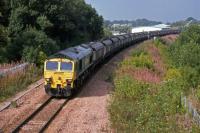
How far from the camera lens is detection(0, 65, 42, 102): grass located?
27.8m

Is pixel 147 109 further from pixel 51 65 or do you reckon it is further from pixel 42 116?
pixel 51 65

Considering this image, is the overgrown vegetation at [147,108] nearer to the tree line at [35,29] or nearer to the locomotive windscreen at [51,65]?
the locomotive windscreen at [51,65]

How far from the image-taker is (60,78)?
26.8 metres

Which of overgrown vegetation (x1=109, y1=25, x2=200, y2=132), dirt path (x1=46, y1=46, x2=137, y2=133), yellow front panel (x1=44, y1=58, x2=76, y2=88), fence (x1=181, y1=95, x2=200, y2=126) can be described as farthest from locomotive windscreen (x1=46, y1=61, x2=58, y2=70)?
fence (x1=181, y1=95, x2=200, y2=126)

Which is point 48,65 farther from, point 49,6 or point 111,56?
point 111,56

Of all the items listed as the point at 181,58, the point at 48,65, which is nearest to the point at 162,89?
the point at 48,65

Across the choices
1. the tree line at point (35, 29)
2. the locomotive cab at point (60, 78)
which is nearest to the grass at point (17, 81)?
the locomotive cab at point (60, 78)

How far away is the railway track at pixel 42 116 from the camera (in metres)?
19.6

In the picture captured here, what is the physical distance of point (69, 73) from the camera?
26.8 m

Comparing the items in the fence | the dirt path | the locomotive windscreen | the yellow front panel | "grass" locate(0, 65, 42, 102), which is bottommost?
the dirt path

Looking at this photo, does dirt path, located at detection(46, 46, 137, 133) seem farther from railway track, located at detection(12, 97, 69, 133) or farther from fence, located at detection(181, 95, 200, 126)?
fence, located at detection(181, 95, 200, 126)

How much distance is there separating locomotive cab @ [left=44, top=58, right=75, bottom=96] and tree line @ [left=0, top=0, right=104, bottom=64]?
11610 mm

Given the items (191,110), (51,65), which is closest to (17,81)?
(51,65)

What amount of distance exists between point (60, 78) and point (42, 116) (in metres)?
5.04
